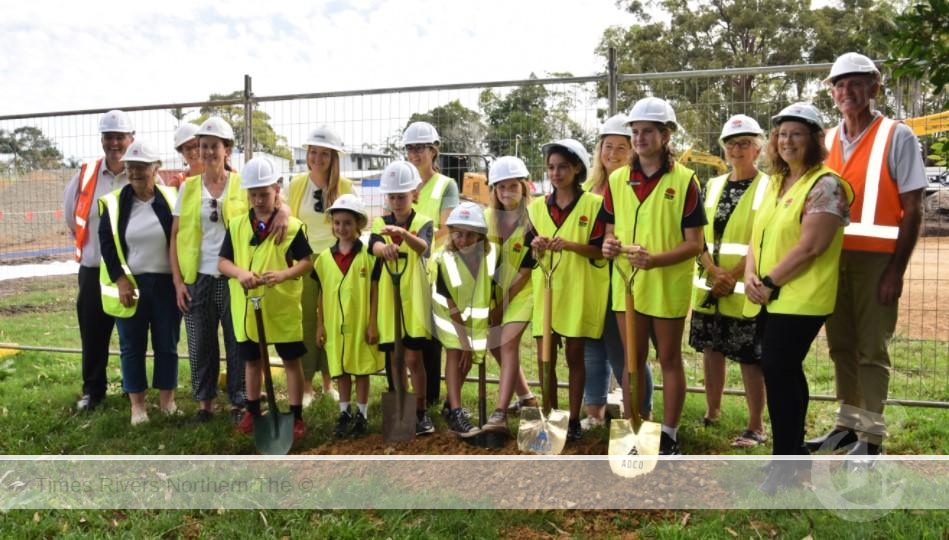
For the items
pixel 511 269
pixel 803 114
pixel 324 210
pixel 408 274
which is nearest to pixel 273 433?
pixel 408 274

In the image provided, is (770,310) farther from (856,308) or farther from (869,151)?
(869,151)

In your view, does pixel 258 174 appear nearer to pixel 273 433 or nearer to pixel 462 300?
pixel 462 300

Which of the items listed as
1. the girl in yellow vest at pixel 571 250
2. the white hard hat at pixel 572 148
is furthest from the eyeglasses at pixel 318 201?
the white hard hat at pixel 572 148

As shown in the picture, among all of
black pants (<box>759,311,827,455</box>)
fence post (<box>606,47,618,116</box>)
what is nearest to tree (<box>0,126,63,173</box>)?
fence post (<box>606,47,618,116</box>)

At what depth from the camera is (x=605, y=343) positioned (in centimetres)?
528

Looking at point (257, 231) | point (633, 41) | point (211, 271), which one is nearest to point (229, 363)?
point (211, 271)

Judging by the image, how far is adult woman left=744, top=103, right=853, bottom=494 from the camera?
3.92 meters

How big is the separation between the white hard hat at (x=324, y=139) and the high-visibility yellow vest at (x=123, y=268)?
1.08 metres

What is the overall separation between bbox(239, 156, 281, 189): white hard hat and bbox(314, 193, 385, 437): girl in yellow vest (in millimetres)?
433

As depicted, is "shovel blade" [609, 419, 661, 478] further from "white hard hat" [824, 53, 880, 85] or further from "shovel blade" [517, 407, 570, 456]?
"white hard hat" [824, 53, 880, 85]

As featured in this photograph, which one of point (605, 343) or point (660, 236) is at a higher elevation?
point (660, 236)

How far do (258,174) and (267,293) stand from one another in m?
0.78

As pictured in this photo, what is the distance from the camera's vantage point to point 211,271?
553 centimetres

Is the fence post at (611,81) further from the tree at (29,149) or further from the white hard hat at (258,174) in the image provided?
Answer: the tree at (29,149)
